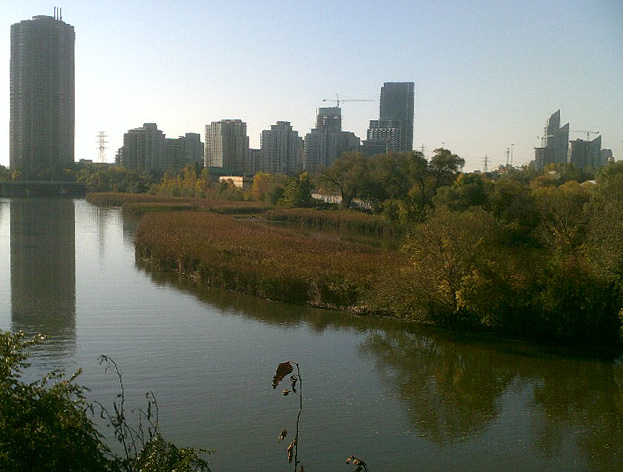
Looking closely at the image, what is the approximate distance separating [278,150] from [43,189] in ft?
183

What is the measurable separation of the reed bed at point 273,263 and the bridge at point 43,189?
247 ft

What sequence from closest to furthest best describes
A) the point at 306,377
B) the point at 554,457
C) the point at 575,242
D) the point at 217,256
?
the point at 554,457
the point at 306,377
the point at 575,242
the point at 217,256

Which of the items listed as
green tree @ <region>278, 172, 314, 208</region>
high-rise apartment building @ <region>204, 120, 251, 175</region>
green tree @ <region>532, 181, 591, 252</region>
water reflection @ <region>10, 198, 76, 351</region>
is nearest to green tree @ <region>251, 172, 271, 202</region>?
green tree @ <region>278, 172, 314, 208</region>

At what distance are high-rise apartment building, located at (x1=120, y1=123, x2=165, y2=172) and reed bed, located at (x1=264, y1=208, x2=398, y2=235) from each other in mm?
96040

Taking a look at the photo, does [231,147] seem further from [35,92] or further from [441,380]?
[441,380]

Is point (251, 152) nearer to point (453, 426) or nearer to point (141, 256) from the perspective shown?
point (141, 256)

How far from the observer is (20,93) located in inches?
5118

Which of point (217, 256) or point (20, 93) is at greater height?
point (20, 93)

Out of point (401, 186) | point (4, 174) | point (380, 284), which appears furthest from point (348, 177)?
point (4, 174)

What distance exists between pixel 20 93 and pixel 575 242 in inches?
5095

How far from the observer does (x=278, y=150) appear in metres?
146

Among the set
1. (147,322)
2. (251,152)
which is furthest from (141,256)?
(251,152)

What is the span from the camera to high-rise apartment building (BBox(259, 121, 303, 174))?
145375mm

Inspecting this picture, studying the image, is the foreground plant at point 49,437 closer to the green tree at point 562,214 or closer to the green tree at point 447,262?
the green tree at point 447,262
